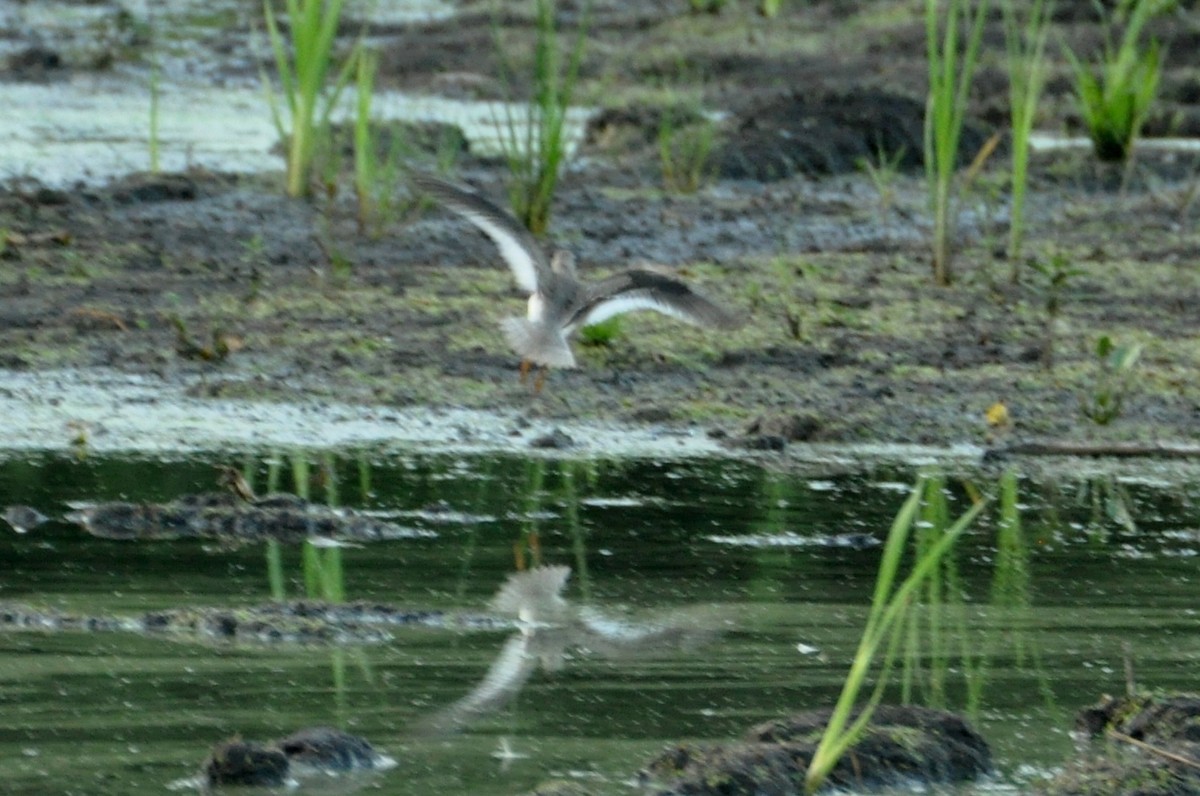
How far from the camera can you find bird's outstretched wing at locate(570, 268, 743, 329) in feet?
21.4

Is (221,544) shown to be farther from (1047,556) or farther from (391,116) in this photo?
(391,116)

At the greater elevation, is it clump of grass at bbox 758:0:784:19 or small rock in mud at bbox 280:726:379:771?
clump of grass at bbox 758:0:784:19

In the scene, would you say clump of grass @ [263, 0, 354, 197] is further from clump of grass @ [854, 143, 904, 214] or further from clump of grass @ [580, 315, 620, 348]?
clump of grass @ [854, 143, 904, 214]

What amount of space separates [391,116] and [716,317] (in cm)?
689

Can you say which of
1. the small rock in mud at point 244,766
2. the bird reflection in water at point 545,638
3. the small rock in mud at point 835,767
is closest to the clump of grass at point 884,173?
the bird reflection in water at point 545,638

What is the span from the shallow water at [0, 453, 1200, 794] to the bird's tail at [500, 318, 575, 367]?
0.59 m

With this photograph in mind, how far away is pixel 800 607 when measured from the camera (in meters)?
4.45

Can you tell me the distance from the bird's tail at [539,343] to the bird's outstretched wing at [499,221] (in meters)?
0.38

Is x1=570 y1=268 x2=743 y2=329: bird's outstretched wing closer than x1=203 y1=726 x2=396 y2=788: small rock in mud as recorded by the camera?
No

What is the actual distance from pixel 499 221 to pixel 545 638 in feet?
10.0

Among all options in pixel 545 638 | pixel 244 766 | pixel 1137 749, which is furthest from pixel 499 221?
pixel 244 766

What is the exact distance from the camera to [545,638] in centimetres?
410

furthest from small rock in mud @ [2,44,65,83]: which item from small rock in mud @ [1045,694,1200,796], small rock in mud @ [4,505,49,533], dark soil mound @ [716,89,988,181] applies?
small rock in mud @ [1045,694,1200,796]

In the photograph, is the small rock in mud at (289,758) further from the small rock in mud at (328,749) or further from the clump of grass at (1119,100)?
the clump of grass at (1119,100)
